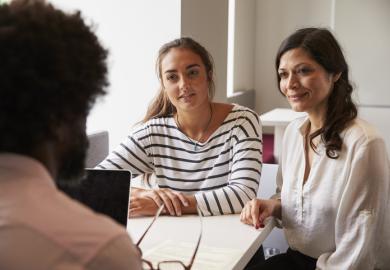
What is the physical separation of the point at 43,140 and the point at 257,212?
2.96 feet

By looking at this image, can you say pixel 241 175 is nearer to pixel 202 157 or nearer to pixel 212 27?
pixel 202 157

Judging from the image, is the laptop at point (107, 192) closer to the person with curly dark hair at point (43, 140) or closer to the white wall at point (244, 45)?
the person with curly dark hair at point (43, 140)

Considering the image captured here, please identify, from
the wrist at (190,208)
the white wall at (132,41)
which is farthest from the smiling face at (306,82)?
the white wall at (132,41)

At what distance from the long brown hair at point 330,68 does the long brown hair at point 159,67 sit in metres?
0.31

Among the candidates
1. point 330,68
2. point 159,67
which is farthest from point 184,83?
point 330,68

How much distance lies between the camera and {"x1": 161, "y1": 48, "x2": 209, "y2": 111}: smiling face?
1629mm

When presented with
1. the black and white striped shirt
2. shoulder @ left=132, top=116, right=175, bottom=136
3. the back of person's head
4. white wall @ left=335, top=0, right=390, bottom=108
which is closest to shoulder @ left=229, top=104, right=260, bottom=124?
the black and white striped shirt

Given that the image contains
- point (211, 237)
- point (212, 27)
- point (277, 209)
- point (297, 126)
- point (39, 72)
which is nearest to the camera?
point (39, 72)

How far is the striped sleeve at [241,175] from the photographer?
1.42 m

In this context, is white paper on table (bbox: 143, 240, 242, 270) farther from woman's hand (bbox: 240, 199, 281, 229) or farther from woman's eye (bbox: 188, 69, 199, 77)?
woman's eye (bbox: 188, 69, 199, 77)

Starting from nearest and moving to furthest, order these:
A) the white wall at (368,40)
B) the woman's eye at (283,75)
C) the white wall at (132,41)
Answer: the woman's eye at (283,75), the white wall at (132,41), the white wall at (368,40)

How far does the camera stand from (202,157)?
1606 millimetres

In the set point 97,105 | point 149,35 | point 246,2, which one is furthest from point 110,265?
point 246,2

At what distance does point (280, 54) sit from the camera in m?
1.55
